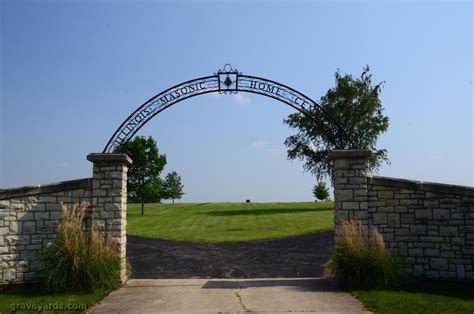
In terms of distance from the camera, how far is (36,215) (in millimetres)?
7953

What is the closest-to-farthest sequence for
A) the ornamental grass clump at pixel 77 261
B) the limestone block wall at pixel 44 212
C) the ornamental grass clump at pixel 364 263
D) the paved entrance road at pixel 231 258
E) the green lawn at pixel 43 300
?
the green lawn at pixel 43 300 < the ornamental grass clump at pixel 77 261 < the ornamental grass clump at pixel 364 263 < the limestone block wall at pixel 44 212 < the paved entrance road at pixel 231 258

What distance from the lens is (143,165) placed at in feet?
94.8

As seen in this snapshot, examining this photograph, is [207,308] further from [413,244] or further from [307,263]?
[307,263]

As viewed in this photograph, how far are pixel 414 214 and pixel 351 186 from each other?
1.29m

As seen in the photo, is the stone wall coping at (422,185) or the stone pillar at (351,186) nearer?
the stone wall coping at (422,185)

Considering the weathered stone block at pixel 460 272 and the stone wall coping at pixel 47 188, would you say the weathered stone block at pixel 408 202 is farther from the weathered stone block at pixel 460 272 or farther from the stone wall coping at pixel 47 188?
the stone wall coping at pixel 47 188

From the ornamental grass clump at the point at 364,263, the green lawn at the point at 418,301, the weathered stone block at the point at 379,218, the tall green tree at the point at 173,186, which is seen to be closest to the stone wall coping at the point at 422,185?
the weathered stone block at the point at 379,218

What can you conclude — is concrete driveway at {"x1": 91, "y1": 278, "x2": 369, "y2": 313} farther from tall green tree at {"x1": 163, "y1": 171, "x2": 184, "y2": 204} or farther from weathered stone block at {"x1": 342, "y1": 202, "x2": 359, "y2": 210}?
tall green tree at {"x1": 163, "y1": 171, "x2": 184, "y2": 204}

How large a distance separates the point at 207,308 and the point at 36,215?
4.00m

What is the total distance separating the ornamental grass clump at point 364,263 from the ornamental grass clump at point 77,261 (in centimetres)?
430

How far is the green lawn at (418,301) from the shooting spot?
19.9 ft

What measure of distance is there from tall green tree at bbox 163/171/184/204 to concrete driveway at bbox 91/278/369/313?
5181 cm

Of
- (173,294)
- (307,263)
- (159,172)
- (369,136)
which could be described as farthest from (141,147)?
(173,294)

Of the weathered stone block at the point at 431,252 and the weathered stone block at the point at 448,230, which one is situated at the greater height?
the weathered stone block at the point at 448,230
